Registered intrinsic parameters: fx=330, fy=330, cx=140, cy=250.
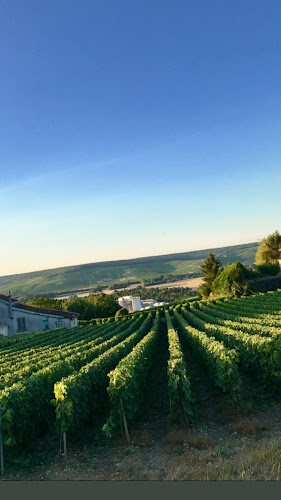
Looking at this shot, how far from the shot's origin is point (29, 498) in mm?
6523

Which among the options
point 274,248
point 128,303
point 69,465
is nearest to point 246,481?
point 69,465

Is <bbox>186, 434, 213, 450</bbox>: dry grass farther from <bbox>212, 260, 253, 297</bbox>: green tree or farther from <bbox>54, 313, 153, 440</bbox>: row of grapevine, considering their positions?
<bbox>212, 260, 253, 297</bbox>: green tree

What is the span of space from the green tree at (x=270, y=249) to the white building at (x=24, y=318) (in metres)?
51.9

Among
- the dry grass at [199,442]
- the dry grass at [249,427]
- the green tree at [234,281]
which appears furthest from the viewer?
the green tree at [234,281]

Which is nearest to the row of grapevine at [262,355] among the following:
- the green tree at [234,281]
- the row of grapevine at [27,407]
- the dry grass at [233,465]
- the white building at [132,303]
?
the dry grass at [233,465]

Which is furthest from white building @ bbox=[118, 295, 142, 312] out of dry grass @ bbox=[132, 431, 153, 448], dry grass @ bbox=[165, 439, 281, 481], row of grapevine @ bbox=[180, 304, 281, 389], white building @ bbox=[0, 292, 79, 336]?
dry grass @ bbox=[165, 439, 281, 481]

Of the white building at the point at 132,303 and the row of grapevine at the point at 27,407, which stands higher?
the row of grapevine at the point at 27,407

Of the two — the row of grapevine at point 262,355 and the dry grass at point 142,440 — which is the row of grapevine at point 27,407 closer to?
the dry grass at point 142,440

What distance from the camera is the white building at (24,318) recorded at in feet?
151

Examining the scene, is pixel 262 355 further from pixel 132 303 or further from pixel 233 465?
pixel 132 303

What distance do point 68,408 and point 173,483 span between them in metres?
3.39

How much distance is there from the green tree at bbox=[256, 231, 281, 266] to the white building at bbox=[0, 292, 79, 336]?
170 ft

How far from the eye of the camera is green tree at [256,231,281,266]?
82.1 meters

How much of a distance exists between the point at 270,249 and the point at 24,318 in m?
61.3
